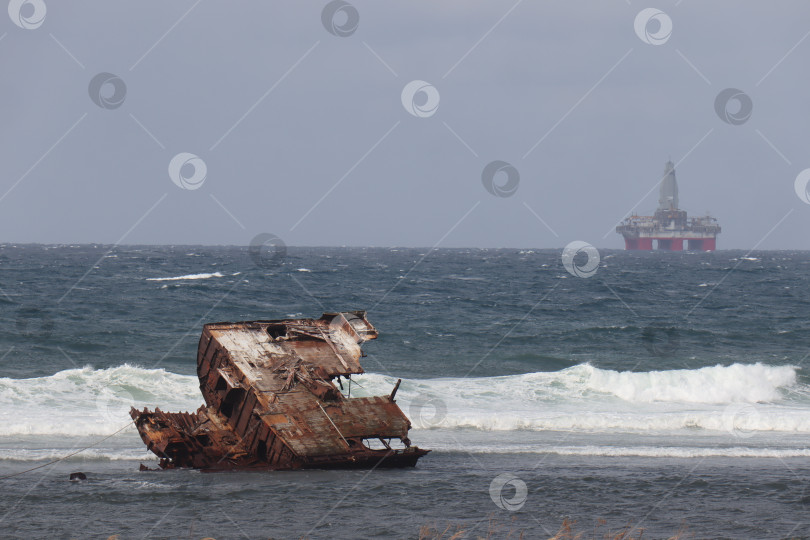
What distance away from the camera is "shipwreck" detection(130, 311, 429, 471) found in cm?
1942

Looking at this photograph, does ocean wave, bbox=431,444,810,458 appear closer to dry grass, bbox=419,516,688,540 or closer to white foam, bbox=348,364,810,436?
white foam, bbox=348,364,810,436

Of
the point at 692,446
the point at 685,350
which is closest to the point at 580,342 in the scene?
the point at 685,350

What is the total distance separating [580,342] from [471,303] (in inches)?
625

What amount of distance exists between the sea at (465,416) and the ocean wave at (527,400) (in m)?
0.11

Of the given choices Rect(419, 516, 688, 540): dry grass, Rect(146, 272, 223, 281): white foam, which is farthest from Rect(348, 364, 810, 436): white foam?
Rect(146, 272, 223, 281): white foam

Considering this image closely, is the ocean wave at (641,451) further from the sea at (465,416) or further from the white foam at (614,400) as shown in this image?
the white foam at (614,400)

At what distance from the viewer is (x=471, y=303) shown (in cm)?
6119

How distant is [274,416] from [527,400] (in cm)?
1381

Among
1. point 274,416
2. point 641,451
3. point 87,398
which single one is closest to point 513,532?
point 274,416

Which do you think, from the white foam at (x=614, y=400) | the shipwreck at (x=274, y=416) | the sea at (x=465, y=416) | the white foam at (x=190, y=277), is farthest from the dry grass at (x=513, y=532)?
the white foam at (x=190, y=277)

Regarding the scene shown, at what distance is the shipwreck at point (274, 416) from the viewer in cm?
1942

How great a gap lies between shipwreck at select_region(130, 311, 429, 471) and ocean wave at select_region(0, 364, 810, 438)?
5498 millimetres

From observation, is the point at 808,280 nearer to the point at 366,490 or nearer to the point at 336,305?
the point at 336,305

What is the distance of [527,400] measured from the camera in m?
31.3
